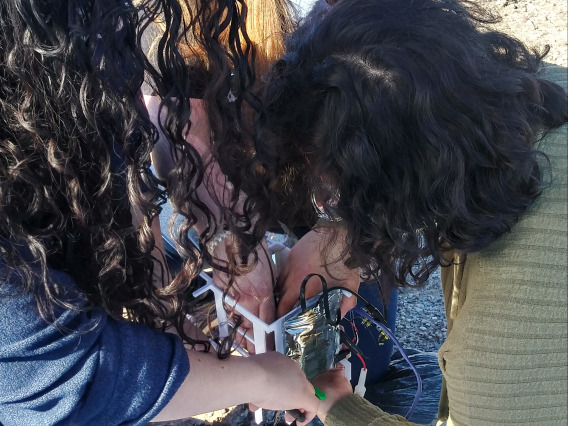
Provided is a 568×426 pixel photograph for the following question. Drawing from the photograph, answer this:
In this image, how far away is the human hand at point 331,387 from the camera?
1112 millimetres

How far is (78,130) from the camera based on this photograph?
2.30 ft

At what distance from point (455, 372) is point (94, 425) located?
21.5 inches

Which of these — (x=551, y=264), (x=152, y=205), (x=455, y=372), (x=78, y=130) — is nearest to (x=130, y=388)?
(x=152, y=205)

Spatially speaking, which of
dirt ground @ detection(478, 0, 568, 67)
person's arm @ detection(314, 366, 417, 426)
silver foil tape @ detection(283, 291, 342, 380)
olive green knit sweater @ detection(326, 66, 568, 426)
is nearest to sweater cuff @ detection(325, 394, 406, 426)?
person's arm @ detection(314, 366, 417, 426)

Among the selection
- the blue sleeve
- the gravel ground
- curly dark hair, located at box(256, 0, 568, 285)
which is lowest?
the gravel ground

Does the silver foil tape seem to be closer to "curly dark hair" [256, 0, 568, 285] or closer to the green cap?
the green cap

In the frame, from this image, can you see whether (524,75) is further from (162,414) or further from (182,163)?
(162,414)

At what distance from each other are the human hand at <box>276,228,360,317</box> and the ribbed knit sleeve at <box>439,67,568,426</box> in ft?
1.18

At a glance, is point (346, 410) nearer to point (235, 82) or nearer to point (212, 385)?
point (212, 385)

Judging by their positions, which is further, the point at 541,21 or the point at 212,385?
the point at 541,21

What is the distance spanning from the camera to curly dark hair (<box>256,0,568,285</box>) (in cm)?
71

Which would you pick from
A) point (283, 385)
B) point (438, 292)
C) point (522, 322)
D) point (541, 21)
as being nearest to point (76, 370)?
point (283, 385)

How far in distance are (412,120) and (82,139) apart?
0.42 meters

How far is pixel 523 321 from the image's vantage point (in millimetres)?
766
